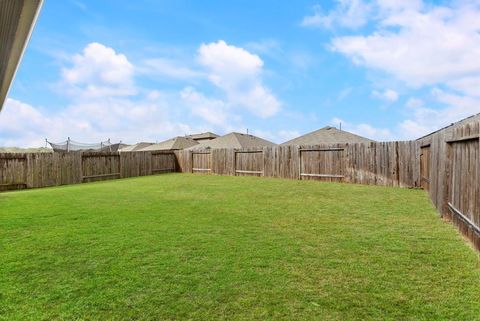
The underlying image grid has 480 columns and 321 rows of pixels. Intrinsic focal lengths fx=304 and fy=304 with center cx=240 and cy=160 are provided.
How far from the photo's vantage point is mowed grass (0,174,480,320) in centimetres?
231

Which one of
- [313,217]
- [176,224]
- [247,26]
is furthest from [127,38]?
[313,217]

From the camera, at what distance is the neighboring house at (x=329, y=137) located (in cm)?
1733

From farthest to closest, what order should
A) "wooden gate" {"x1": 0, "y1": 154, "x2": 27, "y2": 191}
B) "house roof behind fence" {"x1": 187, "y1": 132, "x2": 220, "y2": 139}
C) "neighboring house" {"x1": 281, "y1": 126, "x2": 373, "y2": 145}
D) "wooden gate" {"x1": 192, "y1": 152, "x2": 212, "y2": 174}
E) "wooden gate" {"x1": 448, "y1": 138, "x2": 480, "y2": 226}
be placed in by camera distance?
"house roof behind fence" {"x1": 187, "y1": 132, "x2": 220, "y2": 139}
"wooden gate" {"x1": 192, "y1": 152, "x2": 212, "y2": 174}
"neighboring house" {"x1": 281, "y1": 126, "x2": 373, "y2": 145}
"wooden gate" {"x1": 0, "y1": 154, "x2": 27, "y2": 191}
"wooden gate" {"x1": 448, "y1": 138, "x2": 480, "y2": 226}

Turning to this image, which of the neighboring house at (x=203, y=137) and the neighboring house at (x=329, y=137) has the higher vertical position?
the neighboring house at (x=203, y=137)

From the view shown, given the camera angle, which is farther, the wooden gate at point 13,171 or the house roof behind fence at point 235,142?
the house roof behind fence at point 235,142

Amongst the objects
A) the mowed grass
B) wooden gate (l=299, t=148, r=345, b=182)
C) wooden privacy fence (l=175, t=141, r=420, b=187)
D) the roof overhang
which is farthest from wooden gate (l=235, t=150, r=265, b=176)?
the roof overhang

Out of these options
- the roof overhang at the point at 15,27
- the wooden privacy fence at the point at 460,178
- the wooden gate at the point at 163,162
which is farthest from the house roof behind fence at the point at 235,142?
the roof overhang at the point at 15,27

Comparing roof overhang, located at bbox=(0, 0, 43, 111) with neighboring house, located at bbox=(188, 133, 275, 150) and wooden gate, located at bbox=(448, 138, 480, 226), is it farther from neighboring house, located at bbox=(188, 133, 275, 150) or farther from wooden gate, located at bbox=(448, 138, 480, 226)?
neighboring house, located at bbox=(188, 133, 275, 150)

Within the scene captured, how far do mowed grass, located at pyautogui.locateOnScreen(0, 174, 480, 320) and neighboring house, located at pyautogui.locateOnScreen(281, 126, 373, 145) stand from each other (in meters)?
11.8

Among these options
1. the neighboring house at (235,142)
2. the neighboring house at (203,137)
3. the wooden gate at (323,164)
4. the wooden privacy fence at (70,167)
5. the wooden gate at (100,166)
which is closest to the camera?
the wooden gate at (323,164)

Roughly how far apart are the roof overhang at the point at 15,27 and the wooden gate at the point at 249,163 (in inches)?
483

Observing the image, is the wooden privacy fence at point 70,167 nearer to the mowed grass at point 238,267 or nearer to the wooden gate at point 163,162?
the wooden gate at point 163,162

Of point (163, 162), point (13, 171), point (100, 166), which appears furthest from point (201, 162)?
point (13, 171)

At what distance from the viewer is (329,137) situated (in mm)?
17672
